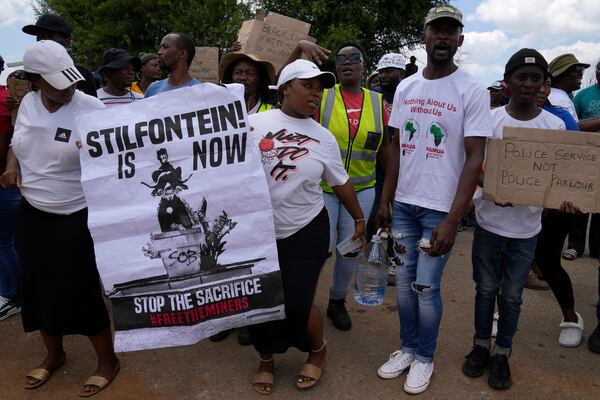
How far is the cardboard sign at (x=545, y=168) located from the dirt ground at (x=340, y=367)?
1.23 meters

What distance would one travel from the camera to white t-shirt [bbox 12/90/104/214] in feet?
8.78

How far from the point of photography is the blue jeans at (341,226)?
3529 mm

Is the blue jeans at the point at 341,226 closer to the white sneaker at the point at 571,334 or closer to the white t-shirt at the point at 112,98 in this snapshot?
the white sneaker at the point at 571,334

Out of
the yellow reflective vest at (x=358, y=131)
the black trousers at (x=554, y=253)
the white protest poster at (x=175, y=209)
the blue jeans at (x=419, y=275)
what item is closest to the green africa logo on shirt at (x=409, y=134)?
the blue jeans at (x=419, y=275)

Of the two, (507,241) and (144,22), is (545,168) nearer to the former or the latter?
(507,241)

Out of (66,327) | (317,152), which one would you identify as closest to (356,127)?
(317,152)

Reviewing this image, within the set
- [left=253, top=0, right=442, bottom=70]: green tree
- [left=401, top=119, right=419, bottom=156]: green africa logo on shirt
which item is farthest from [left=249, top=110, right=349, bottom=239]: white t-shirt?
[left=253, top=0, right=442, bottom=70]: green tree

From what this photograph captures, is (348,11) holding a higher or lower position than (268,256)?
higher

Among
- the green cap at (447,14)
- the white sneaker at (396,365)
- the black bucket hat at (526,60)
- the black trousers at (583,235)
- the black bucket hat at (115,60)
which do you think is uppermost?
the green cap at (447,14)

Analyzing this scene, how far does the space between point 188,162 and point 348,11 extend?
16310 millimetres

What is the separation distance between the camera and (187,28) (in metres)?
16.7

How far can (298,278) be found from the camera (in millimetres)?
2740

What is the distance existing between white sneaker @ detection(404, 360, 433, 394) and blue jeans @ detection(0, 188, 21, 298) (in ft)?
11.2

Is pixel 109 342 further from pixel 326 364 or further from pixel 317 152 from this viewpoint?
pixel 317 152
